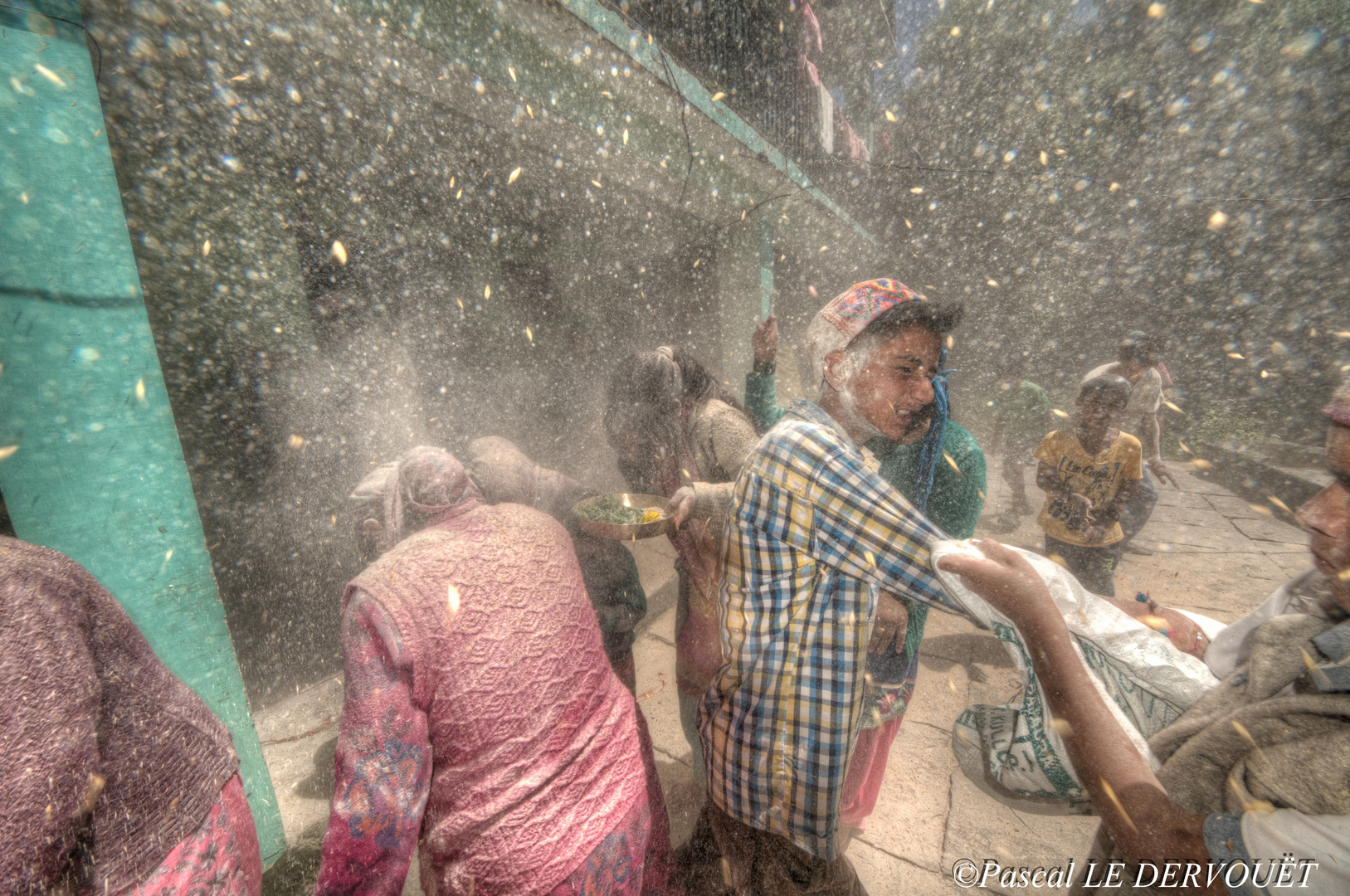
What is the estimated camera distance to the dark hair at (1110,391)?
3100mm

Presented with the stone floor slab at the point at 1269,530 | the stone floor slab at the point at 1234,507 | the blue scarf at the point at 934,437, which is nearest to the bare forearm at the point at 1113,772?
the blue scarf at the point at 934,437

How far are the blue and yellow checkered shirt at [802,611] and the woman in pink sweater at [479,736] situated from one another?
508 millimetres

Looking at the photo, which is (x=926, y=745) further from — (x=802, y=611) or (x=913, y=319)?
(x=913, y=319)

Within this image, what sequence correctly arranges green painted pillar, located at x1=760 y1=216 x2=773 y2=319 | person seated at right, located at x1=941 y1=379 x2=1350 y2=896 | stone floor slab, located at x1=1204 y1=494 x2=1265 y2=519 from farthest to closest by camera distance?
1. green painted pillar, located at x1=760 y1=216 x2=773 y2=319
2. stone floor slab, located at x1=1204 y1=494 x2=1265 y2=519
3. person seated at right, located at x1=941 y1=379 x2=1350 y2=896

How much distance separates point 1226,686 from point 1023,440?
6385 mm

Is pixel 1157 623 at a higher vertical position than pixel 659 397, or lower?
lower

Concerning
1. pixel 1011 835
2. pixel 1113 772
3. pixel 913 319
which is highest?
pixel 913 319

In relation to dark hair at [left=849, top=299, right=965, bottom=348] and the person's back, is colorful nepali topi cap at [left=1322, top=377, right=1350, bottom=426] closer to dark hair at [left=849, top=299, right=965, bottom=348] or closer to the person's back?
dark hair at [left=849, top=299, right=965, bottom=348]

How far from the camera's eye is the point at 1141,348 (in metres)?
3.88

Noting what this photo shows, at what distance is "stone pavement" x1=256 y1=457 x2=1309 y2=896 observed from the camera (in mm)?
2314

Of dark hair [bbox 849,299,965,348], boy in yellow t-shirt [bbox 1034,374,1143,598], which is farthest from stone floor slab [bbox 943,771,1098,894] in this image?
dark hair [bbox 849,299,965,348]

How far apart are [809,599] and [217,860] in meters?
1.86

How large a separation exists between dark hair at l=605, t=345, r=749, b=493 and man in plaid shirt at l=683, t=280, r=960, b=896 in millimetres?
1157

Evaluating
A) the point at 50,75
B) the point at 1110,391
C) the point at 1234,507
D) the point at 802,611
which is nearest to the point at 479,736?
the point at 802,611
